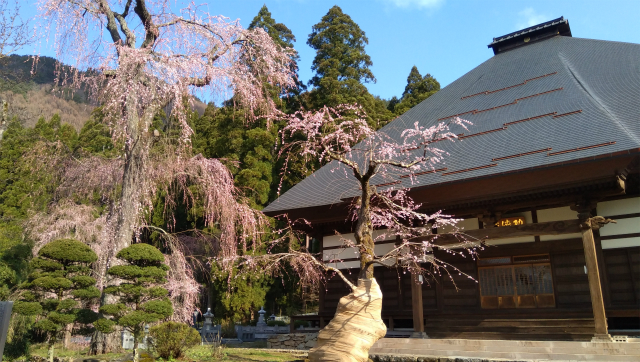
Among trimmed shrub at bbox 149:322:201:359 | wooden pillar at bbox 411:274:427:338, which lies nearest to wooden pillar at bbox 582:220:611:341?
wooden pillar at bbox 411:274:427:338

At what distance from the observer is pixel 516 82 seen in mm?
13234

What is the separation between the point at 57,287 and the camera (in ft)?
25.1

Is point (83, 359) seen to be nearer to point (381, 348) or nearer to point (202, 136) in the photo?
point (381, 348)

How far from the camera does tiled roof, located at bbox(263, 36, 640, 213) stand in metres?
8.88

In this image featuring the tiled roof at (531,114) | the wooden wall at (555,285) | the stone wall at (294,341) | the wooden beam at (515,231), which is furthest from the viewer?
the stone wall at (294,341)

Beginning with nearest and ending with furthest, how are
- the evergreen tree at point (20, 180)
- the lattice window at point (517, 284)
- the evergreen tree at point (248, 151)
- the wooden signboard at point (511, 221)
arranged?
1. the lattice window at point (517, 284)
2. the wooden signboard at point (511, 221)
3. the evergreen tree at point (20, 180)
4. the evergreen tree at point (248, 151)

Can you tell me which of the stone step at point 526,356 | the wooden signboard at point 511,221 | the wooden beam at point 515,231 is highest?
the wooden signboard at point 511,221

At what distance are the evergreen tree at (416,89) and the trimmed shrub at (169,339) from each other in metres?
16.0

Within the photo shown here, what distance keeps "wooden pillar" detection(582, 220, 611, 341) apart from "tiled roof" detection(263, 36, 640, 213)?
1449 millimetres

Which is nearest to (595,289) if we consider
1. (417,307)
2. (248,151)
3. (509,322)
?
(509,322)

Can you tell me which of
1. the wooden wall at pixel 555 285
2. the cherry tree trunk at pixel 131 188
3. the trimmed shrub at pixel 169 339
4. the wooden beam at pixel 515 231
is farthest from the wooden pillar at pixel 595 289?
the cherry tree trunk at pixel 131 188

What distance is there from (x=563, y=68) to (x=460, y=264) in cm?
659

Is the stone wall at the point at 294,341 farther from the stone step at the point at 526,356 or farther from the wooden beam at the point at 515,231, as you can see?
the wooden beam at the point at 515,231

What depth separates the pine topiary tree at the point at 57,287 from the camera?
7574 mm
